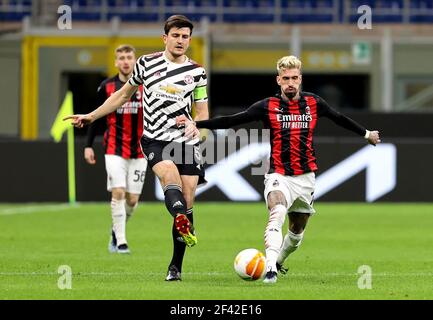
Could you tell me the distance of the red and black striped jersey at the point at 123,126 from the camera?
527 inches

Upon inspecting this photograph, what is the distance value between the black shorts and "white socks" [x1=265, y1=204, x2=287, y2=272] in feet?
2.81

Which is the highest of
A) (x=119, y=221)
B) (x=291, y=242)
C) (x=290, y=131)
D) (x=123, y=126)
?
(x=290, y=131)

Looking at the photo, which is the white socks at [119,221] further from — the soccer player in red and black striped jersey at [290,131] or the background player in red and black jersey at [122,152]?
the soccer player in red and black striped jersey at [290,131]

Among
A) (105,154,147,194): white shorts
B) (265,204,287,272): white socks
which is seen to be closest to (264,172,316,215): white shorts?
(265,204,287,272): white socks

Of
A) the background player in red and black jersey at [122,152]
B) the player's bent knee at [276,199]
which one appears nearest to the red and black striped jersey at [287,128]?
the player's bent knee at [276,199]

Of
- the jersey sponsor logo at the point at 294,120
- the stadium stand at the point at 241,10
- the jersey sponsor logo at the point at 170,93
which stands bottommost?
the jersey sponsor logo at the point at 294,120

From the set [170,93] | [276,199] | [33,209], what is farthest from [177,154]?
[33,209]

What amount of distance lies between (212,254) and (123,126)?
185cm

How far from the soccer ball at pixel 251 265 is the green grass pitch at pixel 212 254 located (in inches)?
Result: 3.4

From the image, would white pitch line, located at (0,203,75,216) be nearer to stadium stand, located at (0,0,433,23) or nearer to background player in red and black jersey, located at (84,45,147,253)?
background player in red and black jersey, located at (84,45,147,253)

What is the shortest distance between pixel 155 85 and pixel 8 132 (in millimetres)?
19156

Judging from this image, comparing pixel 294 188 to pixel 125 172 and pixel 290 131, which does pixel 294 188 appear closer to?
pixel 290 131

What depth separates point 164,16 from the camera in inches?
1219

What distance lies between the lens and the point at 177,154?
10.1 metres
